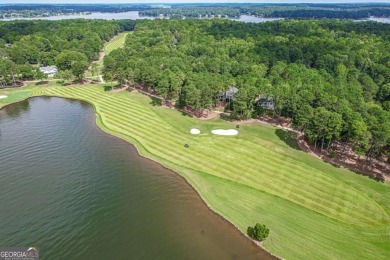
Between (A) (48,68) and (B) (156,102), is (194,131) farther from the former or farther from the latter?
(A) (48,68)

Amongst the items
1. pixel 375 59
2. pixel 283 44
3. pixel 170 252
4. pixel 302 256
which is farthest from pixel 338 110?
pixel 283 44

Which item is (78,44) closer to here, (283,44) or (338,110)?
(283,44)

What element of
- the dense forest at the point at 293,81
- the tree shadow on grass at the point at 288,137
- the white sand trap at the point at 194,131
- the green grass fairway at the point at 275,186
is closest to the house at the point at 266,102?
the dense forest at the point at 293,81

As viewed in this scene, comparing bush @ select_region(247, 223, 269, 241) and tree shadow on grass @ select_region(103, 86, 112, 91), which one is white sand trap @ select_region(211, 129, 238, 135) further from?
tree shadow on grass @ select_region(103, 86, 112, 91)

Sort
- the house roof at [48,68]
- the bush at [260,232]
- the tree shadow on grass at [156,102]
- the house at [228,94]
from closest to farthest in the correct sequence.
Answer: the bush at [260,232] → the house at [228,94] → the tree shadow on grass at [156,102] → the house roof at [48,68]

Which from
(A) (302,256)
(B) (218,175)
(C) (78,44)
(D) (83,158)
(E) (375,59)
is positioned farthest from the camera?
(C) (78,44)

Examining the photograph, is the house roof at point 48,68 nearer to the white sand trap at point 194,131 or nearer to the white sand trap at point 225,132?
the white sand trap at point 194,131
